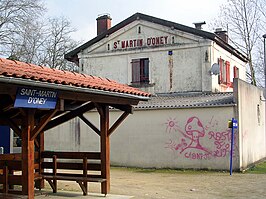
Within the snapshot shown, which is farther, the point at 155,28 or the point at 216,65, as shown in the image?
the point at 155,28

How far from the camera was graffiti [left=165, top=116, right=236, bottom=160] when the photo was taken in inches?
698

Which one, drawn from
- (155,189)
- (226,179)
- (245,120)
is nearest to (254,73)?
(245,120)

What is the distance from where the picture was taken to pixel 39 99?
8312mm

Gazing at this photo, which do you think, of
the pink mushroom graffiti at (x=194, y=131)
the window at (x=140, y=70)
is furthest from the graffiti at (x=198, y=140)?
the window at (x=140, y=70)

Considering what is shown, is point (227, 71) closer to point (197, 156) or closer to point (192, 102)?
point (192, 102)

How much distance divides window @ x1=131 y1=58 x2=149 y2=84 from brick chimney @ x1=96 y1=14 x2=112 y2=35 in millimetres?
4243

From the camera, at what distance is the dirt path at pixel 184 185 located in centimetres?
1216

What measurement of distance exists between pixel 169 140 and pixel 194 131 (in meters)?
1.18

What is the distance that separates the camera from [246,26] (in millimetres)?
38438

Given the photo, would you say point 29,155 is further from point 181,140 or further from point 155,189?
point 181,140

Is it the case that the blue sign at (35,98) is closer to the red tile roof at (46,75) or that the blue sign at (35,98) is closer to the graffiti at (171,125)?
the red tile roof at (46,75)

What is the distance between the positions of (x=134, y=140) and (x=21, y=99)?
12.1 metres

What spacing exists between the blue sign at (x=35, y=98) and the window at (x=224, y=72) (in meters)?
16.8

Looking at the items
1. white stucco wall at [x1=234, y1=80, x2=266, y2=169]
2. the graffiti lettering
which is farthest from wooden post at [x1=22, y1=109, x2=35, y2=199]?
white stucco wall at [x1=234, y1=80, x2=266, y2=169]
